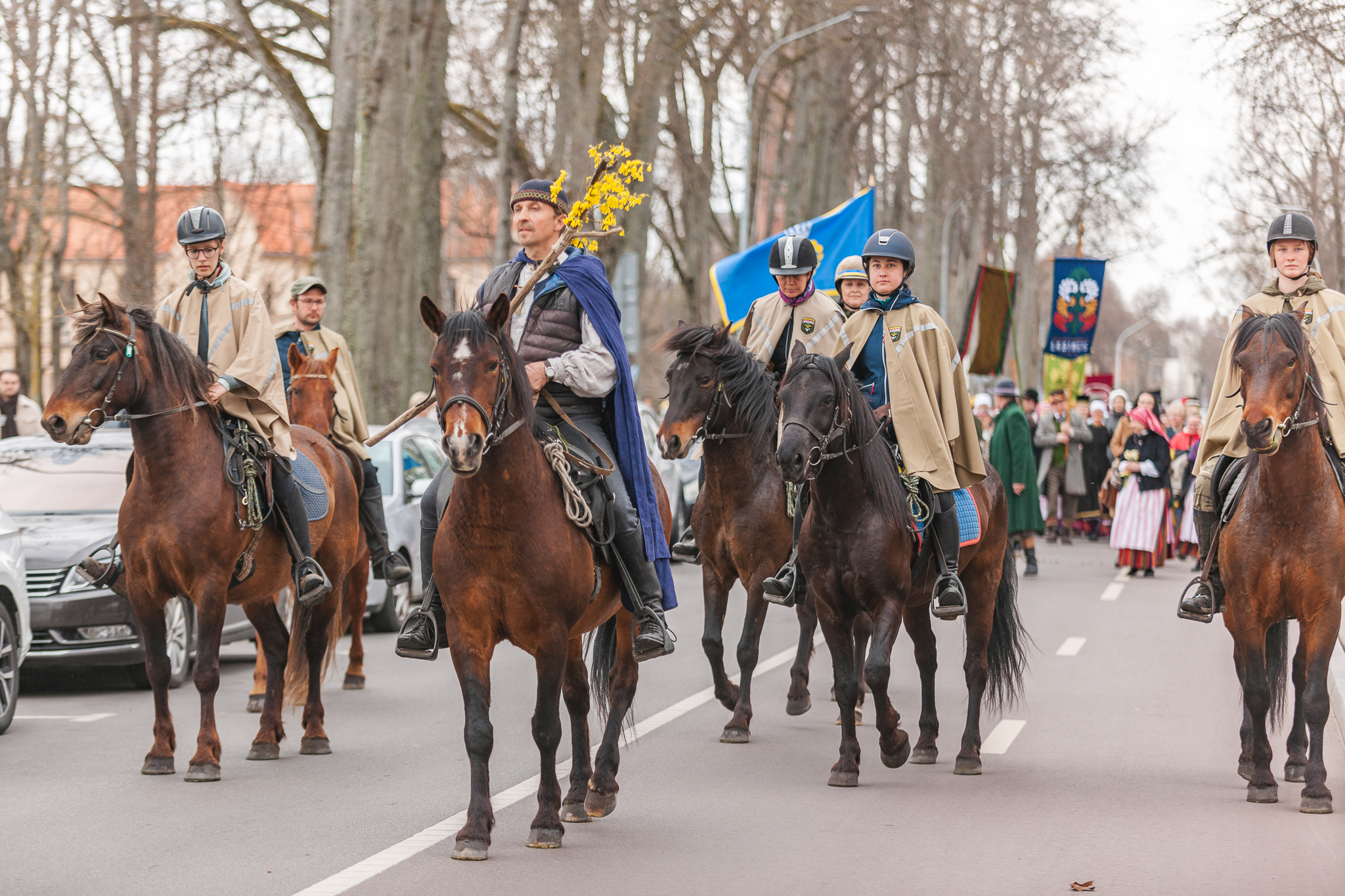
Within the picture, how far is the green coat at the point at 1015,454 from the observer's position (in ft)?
63.8

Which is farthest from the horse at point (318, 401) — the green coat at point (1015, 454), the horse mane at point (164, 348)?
the green coat at point (1015, 454)

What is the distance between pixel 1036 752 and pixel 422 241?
60.0 ft

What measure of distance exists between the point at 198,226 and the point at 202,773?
2.91 metres

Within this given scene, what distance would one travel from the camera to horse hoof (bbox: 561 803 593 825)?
7098 mm

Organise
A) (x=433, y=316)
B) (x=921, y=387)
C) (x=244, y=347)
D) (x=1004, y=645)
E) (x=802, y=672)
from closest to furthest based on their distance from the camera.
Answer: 1. (x=433, y=316)
2. (x=921, y=387)
3. (x=244, y=347)
4. (x=1004, y=645)
5. (x=802, y=672)

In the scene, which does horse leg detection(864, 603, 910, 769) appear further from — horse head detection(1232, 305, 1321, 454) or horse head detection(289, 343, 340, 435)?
horse head detection(289, 343, 340, 435)

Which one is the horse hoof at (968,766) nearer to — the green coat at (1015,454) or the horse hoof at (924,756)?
the horse hoof at (924,756)

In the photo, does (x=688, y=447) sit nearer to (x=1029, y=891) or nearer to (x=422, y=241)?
(x=1029, y=891)

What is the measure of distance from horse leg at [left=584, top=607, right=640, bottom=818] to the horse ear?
71.2 inches

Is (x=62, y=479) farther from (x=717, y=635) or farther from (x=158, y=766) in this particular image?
(x=717, y=635)

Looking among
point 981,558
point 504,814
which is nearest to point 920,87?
point 981,558

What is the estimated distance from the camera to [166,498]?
841 cm

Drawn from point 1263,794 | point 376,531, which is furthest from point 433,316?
point 376,531

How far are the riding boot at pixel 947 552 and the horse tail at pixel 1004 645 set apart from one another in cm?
72
